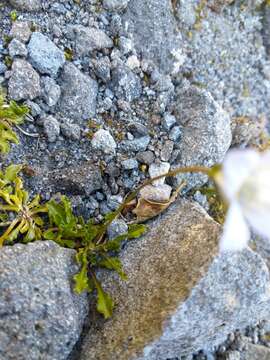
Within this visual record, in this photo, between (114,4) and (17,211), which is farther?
(114,4)

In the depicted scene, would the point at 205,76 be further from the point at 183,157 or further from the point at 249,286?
the point at 249,286

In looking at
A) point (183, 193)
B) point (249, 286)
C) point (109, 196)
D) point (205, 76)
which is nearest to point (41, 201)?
point (109, 196)

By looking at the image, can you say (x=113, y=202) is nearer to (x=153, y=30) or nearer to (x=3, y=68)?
(x=3, y=68)

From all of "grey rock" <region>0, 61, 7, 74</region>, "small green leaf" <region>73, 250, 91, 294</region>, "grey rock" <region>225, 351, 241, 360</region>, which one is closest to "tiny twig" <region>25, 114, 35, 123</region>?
"grey rock" <region>0, 61, 7, 74</region>

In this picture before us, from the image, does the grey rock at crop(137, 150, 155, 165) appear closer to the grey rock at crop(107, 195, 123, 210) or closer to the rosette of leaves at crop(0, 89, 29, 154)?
the grey rock at crop(107, 195, 123, 210)

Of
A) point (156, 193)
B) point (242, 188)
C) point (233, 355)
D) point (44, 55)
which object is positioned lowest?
point (233, 355)

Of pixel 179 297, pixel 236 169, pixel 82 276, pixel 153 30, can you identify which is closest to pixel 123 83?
pixel 153 30
